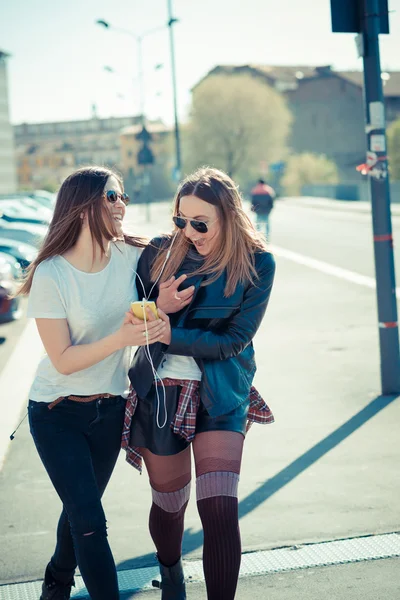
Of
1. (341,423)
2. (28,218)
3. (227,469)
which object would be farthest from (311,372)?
(28,218)

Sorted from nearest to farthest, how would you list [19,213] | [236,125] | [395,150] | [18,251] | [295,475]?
1. [295,475]
2. [18,251]
3. [19,213]
4. [395,150]
5. [236,125]

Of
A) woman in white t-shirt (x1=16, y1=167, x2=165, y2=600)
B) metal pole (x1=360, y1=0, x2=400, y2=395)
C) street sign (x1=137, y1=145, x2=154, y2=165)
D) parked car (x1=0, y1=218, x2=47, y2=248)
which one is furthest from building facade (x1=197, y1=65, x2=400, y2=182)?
woman in white t-shirt (x1=16, y1=167, x2=165, y2=600)

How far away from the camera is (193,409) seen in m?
3.00

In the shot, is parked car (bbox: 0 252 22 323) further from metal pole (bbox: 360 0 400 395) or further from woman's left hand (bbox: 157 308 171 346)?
woman's left hand (bbox: 157 308 171 346)

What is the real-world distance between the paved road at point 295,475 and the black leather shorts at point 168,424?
3.13 feet

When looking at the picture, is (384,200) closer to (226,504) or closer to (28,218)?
(226,504)

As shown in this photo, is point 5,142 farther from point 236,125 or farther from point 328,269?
point 328,269

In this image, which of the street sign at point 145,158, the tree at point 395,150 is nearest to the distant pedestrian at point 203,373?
the street sign at point 145,158

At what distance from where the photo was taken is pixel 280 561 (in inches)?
148

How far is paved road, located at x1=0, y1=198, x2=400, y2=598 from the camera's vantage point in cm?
407

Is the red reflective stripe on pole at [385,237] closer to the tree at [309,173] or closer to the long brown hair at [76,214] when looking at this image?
the long brown hair at [76,214]

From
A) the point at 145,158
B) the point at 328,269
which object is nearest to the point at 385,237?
the point at 328,269

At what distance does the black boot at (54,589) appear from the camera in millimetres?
3287

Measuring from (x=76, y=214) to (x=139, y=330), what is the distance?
20.6 inches
